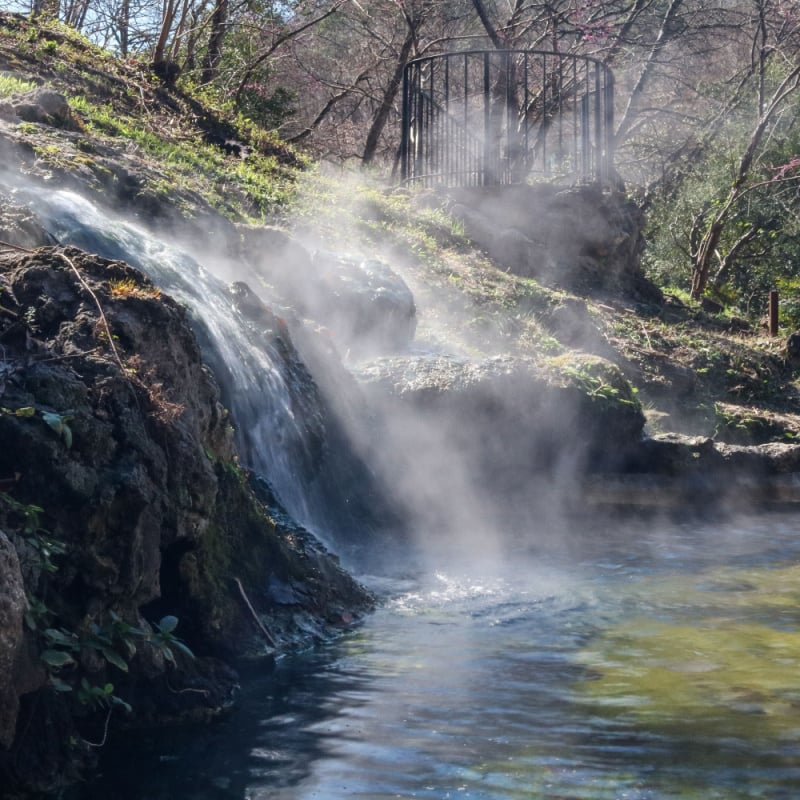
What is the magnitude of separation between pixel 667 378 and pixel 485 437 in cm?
504

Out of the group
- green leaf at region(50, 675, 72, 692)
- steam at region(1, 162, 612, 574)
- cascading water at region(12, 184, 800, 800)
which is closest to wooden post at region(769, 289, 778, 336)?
steam at region(1, 162, 612, 574)

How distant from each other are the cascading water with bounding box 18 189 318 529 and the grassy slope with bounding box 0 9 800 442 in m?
2.78

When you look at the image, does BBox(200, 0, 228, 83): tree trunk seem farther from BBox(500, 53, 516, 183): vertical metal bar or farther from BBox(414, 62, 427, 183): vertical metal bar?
BBox(500, 53, 516, 183): vertical metal bar

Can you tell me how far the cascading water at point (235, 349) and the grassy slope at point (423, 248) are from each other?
2.78 meters

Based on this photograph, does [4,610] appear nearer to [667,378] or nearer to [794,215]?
[667,378]

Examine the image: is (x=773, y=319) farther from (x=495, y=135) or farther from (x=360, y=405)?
(x=360, y=405)

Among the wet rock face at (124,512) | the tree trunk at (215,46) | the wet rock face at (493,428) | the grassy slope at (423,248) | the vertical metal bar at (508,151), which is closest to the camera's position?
the wet rock face at (124,512)

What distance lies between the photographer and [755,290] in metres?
25.2

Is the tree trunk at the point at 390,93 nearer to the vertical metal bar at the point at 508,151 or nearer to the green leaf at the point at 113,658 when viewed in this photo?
the vertical metal bar at the point at 508,151

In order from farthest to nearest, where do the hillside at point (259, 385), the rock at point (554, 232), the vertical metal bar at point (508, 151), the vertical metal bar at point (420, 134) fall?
the vertical metal bar at point (508, 151) → the vertical metal bar at point (420, 134) → the rock at point (554, 232) → the hillside at point (259, 385)

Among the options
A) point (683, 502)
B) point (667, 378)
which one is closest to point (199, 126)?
point (667, 378)

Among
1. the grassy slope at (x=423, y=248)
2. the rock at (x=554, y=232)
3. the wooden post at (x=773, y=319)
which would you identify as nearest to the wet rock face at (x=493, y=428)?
the grassy slope at (x=423, y=248)

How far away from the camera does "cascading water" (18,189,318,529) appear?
855 cm

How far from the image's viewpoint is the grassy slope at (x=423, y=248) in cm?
1391
